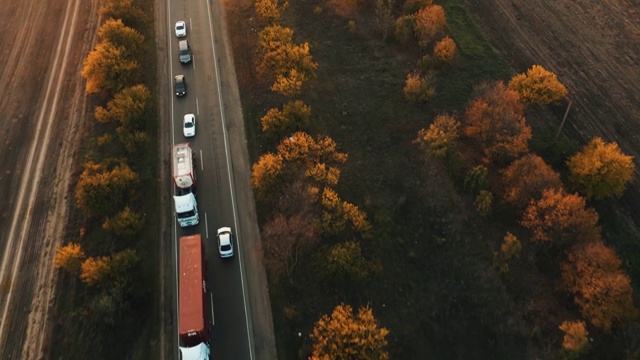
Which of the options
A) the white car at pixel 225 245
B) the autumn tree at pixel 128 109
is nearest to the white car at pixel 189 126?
the autumn tree at pixel 128 109

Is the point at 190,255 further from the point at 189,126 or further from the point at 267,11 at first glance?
the point at 267,11

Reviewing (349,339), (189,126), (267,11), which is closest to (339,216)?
(349,339)

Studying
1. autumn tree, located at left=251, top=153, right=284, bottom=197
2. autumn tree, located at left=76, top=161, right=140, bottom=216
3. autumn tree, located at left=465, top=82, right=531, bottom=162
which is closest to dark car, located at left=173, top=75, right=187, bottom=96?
autumn tree, located at left=76, top=161, right=140, bottom=216

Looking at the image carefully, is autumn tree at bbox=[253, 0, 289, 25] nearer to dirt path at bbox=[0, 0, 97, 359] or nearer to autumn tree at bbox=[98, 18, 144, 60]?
autumn tree at bbox=[98, 18, 144, 60]

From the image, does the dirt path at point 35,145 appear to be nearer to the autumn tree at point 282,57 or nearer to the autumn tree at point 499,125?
the autumn tree at point 282,57

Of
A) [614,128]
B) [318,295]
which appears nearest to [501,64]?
[614,128]

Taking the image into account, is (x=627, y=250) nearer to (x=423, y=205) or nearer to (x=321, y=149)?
(x=423, y=205)
